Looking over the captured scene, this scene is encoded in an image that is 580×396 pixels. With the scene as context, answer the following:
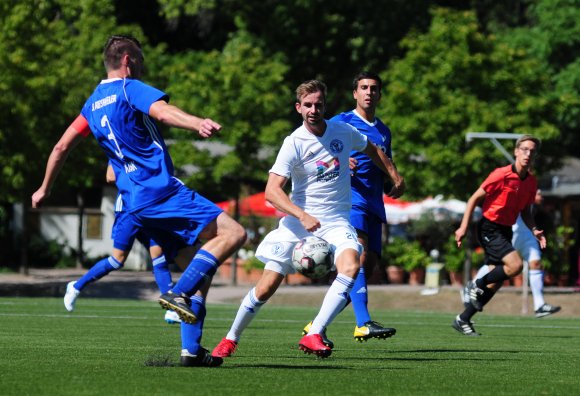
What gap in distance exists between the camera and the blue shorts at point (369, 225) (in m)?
12.4

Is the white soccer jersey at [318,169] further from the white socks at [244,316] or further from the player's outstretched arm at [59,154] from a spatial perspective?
the player's outstretched arm at [59,154]

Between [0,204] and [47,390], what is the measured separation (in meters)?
39.6

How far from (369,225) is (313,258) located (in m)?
2.88

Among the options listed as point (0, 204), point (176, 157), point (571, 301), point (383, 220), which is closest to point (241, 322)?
point (383, 220)

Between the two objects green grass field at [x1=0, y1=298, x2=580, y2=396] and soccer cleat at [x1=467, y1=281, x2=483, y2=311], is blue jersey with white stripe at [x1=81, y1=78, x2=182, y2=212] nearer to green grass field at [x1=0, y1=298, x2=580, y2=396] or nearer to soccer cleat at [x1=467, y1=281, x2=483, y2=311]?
green grass field at [x1=0, y1=298, x2=580, y2=396]

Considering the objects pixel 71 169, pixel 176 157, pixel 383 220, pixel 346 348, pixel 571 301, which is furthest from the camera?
pixel 176 157

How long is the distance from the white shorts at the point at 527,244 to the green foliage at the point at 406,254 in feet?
67.4

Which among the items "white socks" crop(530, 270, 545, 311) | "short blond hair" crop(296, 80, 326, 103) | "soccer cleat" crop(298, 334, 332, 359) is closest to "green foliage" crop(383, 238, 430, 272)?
"white socks" crop(530, 270, 545, 311)

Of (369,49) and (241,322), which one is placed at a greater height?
(369,49)

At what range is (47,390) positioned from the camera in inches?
283

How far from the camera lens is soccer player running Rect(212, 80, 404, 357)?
10.0 metres

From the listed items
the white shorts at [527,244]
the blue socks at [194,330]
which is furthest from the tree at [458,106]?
the blue socks at [194,330]

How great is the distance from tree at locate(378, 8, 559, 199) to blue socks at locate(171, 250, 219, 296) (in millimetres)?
27621

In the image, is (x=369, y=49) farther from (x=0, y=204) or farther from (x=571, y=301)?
(x=571, y=301)
